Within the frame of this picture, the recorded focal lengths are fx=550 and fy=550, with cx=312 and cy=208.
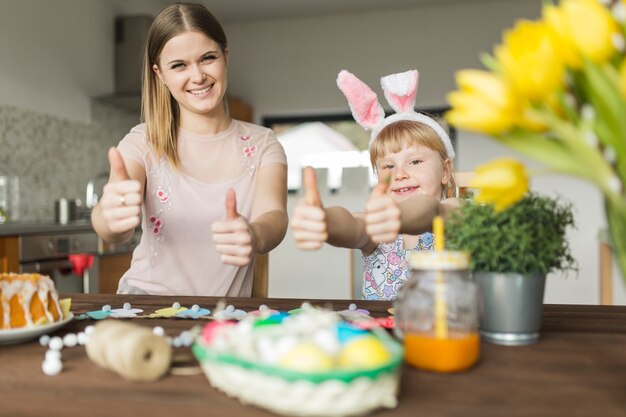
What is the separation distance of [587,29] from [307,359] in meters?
0.36

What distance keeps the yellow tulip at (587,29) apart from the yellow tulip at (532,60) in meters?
0.01

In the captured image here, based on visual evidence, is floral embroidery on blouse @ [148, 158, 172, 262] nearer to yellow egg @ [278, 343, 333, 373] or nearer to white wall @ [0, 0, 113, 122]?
yellow egg @ [278, 343, 333, 373]

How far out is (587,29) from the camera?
1.43 feet

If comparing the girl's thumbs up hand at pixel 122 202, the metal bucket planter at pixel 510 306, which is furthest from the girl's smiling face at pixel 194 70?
the metal bucket planter at pixel 510 306

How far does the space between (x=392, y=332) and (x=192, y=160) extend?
897 mm

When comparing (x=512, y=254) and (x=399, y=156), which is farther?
(x=399, y=156)

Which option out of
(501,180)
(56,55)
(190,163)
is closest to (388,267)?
(190,163)

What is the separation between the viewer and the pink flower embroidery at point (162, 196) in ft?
4.87

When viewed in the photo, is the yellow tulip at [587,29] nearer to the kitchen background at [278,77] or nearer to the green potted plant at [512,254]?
the green potted plant at [512,254]

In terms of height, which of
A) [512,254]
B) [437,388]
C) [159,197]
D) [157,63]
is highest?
[157,63]

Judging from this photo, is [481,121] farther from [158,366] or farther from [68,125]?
[68,125]

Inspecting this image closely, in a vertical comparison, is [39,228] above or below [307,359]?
above

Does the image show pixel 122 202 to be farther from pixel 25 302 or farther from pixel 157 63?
pixel 157 63

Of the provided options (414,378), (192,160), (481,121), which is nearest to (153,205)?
(192,160)
